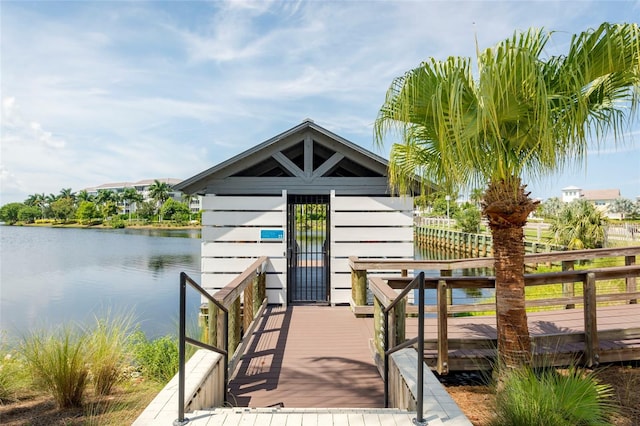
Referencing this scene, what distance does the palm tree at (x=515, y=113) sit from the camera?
303 centimetres

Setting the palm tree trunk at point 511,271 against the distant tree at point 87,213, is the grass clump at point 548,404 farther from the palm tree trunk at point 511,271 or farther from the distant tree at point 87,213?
the distant tree at point 87,213

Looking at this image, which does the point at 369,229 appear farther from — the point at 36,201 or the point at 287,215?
the point at 36,201

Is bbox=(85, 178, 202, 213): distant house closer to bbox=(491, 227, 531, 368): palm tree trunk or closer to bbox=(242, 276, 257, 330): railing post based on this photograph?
bbox=(242, 276, 257, 330): railing post

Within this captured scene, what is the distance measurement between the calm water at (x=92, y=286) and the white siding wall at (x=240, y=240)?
64.7 inches

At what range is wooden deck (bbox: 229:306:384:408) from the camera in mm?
3600

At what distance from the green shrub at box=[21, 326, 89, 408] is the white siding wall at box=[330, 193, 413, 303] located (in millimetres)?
4447

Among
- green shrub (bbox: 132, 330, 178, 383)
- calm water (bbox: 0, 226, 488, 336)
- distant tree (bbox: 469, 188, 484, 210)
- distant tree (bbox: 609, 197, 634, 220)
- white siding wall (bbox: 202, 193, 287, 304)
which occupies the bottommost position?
calm water (bbox: 0, 226, 488, 336)

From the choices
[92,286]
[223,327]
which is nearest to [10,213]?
[92,286]

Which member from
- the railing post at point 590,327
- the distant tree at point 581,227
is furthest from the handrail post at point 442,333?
the distant tree at point 581,227

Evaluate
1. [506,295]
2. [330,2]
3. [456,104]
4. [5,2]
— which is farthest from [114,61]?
[506,295]

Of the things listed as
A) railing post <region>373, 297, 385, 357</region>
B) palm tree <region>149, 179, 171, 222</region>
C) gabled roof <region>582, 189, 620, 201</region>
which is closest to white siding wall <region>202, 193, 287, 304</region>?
railing post <region>373, 297, 385, 357</region>

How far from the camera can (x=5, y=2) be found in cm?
854

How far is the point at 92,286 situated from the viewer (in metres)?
18.0

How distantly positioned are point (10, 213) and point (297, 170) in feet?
382
